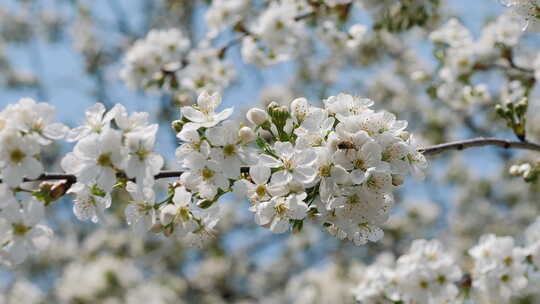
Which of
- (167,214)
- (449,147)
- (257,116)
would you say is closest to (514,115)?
(449,147)

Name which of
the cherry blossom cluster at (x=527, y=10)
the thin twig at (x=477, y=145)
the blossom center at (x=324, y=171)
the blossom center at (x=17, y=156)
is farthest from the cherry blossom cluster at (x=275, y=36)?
the blossom center at (x=17, y=156)

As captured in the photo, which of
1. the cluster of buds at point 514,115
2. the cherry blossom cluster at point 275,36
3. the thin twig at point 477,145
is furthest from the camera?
the cherry blossom cluster at point 275,36

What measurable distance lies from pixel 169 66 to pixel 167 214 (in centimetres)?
255

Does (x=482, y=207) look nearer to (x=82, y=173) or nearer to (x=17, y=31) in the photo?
(x=82, y=173)

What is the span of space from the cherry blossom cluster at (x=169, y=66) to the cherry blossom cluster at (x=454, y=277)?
191 cm

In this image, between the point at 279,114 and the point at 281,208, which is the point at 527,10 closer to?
the point at 279,114

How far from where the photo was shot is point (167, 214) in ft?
5.23

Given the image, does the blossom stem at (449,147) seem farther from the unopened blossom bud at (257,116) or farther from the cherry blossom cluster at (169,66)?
the cherry blossom cluster at (169,66)

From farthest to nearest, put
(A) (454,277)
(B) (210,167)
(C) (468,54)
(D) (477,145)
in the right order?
1. (C) (468,54)
2. (A) (454,277)
3. (D) (477,145)
4. (B) (210,167)

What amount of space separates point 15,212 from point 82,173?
0.22 meters

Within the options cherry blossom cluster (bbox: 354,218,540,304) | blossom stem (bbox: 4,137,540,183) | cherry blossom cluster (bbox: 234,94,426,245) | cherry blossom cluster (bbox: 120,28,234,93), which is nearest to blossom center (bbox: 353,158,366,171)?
cherry blossom cluster (bbox: 234,94,426,245)

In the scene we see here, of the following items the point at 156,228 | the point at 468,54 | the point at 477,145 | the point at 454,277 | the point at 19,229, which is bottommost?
the point at 454,277

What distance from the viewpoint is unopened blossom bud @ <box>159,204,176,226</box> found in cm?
159

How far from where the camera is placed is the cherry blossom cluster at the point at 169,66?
12.8 feet
